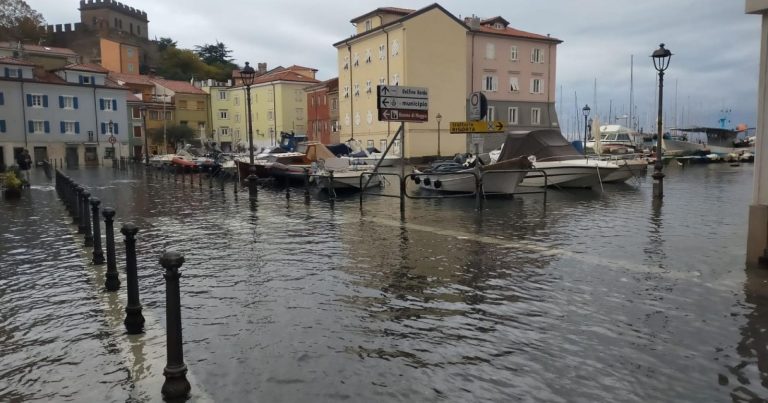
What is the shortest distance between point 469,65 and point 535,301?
174ft

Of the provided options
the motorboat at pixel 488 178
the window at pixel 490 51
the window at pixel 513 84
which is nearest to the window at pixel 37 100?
the window at pixel 490 51

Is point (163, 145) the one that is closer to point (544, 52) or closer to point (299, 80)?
point (299, 80)

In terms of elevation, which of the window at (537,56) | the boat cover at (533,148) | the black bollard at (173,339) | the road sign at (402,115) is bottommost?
the black bollard at (173,339)

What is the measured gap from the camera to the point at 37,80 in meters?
64.7

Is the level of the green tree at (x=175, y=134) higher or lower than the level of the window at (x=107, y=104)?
lower

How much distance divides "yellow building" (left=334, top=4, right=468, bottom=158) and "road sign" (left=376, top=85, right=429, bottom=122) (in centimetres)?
3532

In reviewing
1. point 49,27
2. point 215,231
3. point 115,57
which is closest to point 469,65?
point 215,231

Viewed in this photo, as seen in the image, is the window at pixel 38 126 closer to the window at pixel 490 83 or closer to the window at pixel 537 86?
the window at pixel 490 83

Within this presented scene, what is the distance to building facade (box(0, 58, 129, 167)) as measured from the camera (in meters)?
62.9

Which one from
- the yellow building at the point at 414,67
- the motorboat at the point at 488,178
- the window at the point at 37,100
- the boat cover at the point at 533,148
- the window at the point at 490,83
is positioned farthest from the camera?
the window at the point at 37,100

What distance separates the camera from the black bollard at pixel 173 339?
4.09 metres

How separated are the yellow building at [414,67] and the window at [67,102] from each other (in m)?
34.5

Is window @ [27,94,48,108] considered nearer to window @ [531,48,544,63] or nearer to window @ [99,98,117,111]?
window @ [99,98,117,111]

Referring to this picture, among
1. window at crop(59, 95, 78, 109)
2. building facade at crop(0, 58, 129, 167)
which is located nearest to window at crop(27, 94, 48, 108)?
building facade at crop(0, 58, 129, 167)
